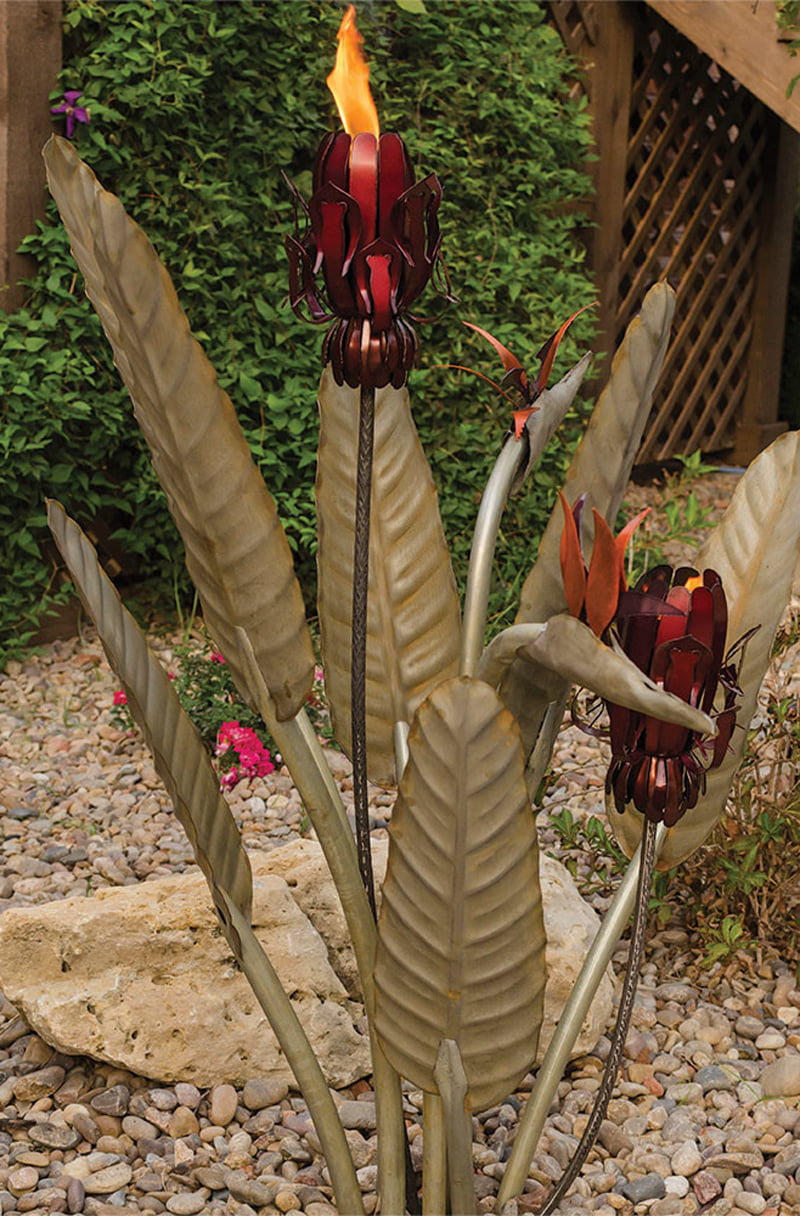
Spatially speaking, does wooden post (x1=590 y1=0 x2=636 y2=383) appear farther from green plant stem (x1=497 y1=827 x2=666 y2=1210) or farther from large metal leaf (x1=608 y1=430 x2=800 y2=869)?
green plant stem (x1=497 y1=827 x2=666 y2=1210)

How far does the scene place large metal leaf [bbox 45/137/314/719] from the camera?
952 mm

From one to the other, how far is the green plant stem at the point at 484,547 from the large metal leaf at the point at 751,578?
0.25 metres

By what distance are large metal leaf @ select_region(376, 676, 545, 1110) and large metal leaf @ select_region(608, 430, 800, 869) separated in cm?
33

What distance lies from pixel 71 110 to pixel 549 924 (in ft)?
7.85

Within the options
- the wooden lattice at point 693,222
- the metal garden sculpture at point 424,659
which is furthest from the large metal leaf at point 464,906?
the wooden lattice at point 693,222

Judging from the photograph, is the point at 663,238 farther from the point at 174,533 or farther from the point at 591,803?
the point at 591,803

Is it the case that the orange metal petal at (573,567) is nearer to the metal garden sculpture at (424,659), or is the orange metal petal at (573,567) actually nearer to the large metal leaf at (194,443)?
the metal garden sculpture at (424,659)

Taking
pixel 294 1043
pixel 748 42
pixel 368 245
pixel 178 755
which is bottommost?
pixel 294 1043

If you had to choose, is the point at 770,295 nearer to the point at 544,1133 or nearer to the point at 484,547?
the point at 544,1133

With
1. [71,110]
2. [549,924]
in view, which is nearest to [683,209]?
[71,110]

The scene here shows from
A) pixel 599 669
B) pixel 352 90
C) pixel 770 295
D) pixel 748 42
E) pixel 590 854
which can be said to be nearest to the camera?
pixel 599 669

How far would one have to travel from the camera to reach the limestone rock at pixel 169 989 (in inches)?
66.1

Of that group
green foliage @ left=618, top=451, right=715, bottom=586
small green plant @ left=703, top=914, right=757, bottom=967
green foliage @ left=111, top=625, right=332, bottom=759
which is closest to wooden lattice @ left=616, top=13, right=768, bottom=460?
green foliage @ left=618, top=451, right=715, bottom=586

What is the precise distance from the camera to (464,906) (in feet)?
3.20
